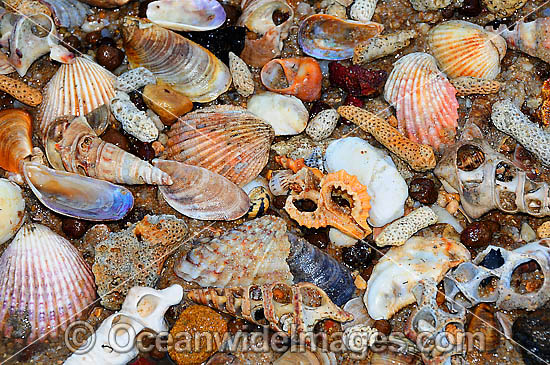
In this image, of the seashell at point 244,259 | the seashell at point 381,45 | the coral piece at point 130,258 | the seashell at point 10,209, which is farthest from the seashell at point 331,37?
the seashell at point 10,209

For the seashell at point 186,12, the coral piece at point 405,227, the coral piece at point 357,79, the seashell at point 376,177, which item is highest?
the seashell at point 186,12

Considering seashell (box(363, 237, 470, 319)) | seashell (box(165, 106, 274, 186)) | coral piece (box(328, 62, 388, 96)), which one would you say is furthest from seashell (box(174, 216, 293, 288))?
coral piece (box(328, 62, 388, 96))

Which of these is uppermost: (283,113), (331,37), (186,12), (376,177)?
(186,12)

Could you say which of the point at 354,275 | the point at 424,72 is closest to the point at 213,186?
the point at 354,275

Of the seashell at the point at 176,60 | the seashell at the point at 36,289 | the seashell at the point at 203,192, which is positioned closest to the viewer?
the seashell at the point at 36,289

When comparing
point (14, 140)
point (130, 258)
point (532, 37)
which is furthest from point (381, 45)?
point (14, 140)

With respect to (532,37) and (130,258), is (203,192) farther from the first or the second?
(532,37)

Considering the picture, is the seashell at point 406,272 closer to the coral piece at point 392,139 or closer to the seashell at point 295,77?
the coral piece at point 392,139
